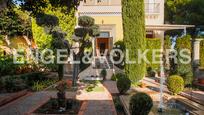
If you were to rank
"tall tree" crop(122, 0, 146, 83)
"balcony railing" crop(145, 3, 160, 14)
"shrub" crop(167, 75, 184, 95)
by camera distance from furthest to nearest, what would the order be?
1. "balcony railing" crop(145, 3, 160, 14)
2. "tall tree" crop(122, 0, 146, 83)
3. "shrub" crop(167, 75, 184, 95)

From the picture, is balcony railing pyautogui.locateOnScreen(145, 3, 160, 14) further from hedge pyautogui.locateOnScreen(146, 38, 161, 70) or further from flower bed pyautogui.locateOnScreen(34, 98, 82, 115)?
flower bed pyautogui.locateOnScreen(34, 98, 82, 115)

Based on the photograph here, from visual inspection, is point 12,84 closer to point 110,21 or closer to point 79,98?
point 79,98

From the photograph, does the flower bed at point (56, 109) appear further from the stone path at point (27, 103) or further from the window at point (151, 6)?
the window at point (151, 6)

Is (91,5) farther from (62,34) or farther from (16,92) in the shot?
(16,92)

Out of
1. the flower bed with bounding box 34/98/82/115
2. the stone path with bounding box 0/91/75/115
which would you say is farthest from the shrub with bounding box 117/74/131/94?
the flower bed with bounding box 34/98/82/115

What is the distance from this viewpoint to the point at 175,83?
15.6m

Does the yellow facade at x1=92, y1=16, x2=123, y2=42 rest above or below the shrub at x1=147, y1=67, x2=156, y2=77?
above

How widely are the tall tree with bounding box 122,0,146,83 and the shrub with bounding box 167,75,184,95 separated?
3423 mm

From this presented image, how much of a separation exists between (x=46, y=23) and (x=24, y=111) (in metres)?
5.00

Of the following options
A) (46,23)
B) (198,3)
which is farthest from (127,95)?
(198,3)

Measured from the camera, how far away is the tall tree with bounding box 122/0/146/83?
1888 cm

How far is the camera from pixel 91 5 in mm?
30359

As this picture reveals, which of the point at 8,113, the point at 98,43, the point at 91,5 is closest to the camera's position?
the point at 8,113

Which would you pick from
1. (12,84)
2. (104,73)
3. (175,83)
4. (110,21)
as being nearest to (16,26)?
(110,21)
